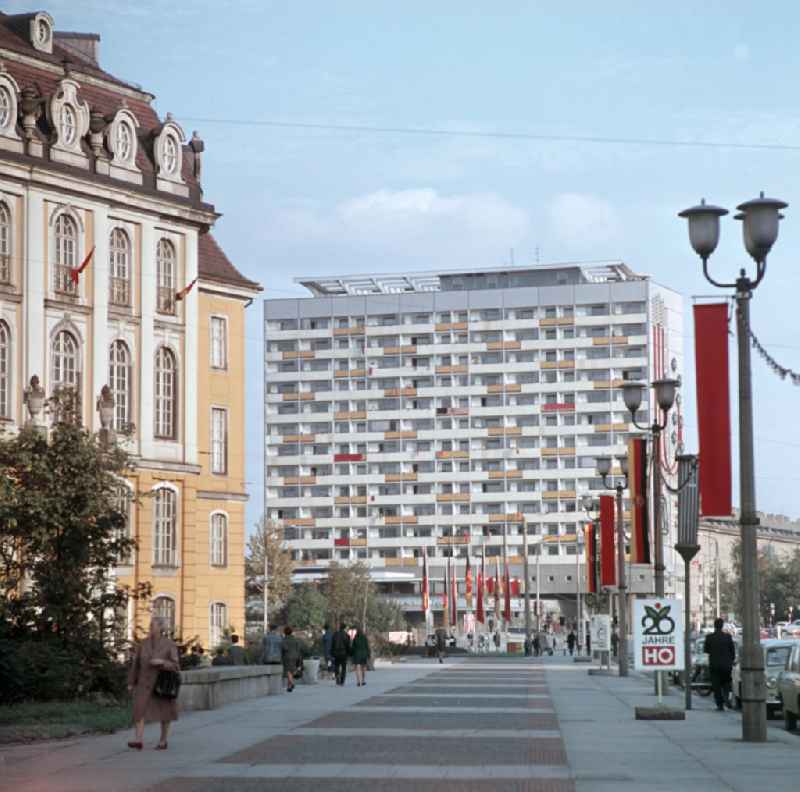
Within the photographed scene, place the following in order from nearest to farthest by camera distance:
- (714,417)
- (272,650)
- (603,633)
Result: (714,417) → (272,650) → (603,633)

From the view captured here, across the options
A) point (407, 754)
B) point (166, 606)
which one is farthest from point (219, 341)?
point (407, 754)

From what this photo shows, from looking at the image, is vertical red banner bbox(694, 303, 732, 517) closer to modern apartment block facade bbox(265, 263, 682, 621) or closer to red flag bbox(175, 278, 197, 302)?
red flag bbox(175, 278, 197, 302)

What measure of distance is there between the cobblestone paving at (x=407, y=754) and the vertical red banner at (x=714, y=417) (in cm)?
398

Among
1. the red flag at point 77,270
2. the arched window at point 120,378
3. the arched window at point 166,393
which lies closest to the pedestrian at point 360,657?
the arched window at point 120,378

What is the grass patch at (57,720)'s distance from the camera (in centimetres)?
2303

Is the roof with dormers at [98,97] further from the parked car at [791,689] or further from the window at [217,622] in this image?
the parked car at [791,689]

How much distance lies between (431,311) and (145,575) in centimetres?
11455

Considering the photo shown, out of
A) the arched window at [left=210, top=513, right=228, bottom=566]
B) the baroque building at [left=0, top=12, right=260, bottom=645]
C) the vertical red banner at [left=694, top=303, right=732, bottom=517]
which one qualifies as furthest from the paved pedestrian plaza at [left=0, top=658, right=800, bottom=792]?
the arched window at [left=210, top=513, right=228, bottom=566]

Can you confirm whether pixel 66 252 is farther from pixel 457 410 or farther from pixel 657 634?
pixel 457 410

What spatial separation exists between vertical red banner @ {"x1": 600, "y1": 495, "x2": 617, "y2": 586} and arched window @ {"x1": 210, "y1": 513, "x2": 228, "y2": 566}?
1530cm

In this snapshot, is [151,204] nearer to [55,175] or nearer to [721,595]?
[55,175]

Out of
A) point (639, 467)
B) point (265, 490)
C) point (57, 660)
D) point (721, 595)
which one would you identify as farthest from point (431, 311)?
point (57, 660)

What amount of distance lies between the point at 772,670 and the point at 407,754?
14758mm

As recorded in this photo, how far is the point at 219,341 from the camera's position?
65.4 meters
